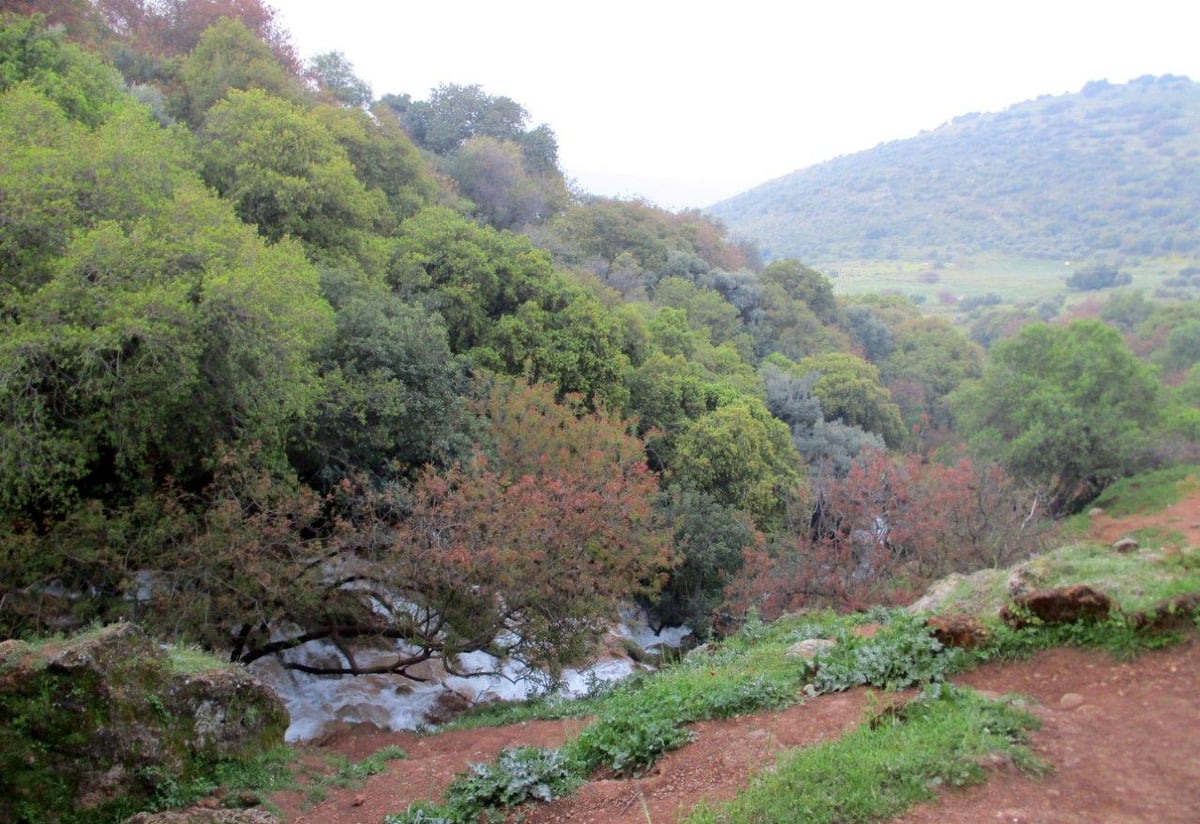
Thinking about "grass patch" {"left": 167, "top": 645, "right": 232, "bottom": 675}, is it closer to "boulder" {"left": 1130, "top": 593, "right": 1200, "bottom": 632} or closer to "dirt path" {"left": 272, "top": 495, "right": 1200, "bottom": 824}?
"dirt path" {"left": 272, "top": 495, "right": 1200, "bottom": 824}

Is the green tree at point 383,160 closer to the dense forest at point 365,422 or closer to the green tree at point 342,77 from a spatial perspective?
the dense forest at point 365,422

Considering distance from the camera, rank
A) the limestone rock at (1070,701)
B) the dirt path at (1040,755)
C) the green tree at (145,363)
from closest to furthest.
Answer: the dirt path at (1040,755)
the limestone rock at (1070,701)
the green tree at (145,363)

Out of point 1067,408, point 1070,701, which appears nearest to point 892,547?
point 1070,701

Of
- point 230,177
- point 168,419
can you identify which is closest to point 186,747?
point 168,419

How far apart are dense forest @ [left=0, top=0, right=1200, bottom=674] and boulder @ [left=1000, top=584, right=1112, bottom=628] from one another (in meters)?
5.53

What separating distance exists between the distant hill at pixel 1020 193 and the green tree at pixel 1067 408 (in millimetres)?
73155

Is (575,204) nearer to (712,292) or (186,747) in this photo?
(712,292)

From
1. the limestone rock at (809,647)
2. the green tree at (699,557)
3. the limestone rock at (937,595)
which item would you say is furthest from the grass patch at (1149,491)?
the limestone rock at (809,647)

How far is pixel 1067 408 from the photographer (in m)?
26.2

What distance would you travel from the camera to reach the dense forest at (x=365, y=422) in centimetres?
1005

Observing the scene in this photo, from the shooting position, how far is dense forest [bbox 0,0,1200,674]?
1005 cm

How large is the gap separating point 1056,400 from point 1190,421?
16.3ft

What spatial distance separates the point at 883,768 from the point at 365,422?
10.8 metres

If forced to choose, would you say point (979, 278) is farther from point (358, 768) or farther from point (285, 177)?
point (358, 768)
